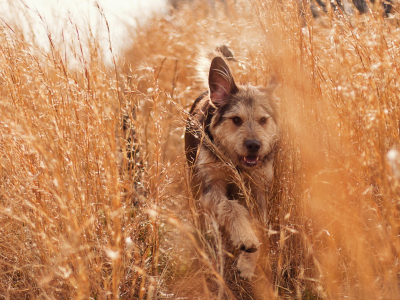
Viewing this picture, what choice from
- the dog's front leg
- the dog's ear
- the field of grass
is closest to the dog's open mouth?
the field of grass

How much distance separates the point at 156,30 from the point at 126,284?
458 cm

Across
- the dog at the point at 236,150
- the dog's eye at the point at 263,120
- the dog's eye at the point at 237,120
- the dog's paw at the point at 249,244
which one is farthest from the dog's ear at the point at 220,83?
the dog's paw at the point at 249,244

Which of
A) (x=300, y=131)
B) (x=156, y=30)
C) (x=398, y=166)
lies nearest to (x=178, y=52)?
(x=156, y=30)

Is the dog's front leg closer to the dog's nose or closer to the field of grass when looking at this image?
the field of grass

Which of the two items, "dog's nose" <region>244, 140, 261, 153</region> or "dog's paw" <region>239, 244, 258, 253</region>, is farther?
"dog's nose" <region>244, 140, 261, 153</region>

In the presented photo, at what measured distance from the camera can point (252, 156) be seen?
117 inches

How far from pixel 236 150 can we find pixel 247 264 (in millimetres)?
859

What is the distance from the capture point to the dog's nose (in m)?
2.89

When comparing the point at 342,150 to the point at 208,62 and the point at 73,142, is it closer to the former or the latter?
the point at 73,142

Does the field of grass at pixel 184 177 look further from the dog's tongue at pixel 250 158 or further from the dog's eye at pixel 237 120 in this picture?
the dog's eye at pixel 237 120

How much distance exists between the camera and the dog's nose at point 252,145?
2.89 meters

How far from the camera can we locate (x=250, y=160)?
2.98m

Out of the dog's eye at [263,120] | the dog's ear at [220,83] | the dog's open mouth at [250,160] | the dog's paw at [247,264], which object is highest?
the dog's ear at [220,83]

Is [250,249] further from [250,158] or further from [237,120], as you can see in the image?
[237,120]
